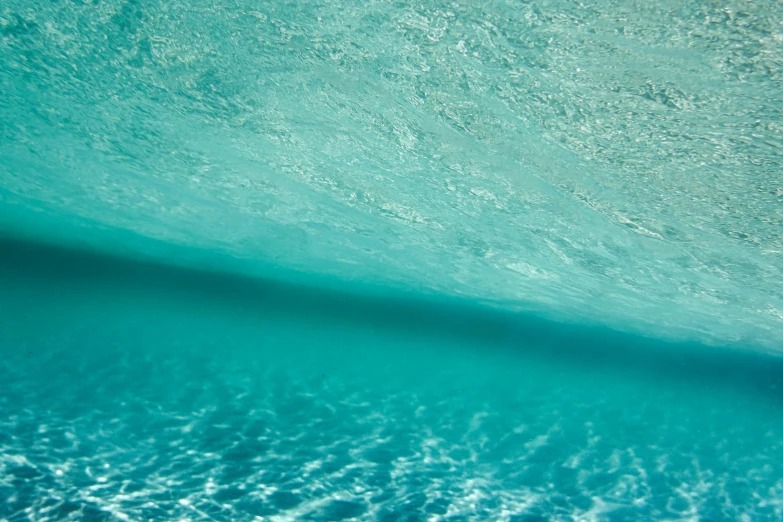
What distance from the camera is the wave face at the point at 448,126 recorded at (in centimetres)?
498

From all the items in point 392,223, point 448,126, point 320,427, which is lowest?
point 320,427

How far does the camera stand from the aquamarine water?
215 inches

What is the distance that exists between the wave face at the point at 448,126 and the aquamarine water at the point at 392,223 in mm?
47

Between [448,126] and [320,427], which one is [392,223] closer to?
[448,126]

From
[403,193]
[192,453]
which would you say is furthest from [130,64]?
[192,453]

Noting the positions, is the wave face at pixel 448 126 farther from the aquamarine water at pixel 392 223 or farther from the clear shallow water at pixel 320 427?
the clear shallow water at pixel 320 427

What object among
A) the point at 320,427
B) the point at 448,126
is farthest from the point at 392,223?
the point at 320,427

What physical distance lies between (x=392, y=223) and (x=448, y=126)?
5769 mm

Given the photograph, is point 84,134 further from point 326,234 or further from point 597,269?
point 597,269

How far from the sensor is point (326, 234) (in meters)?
14.9

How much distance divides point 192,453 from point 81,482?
1636mm

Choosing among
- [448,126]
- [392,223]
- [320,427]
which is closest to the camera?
[448,126]

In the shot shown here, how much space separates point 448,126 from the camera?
7.30 metres

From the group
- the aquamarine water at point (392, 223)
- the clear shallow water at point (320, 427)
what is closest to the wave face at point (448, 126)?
the aquamarine water at point (392, 223)
